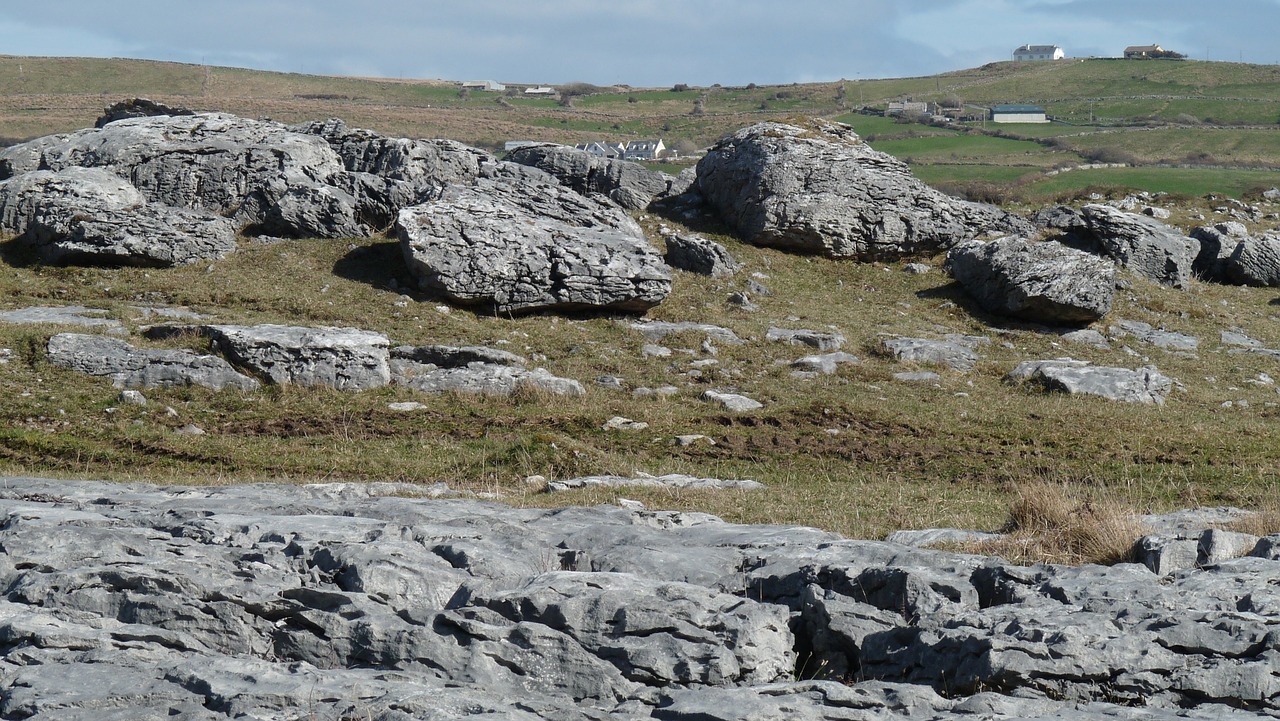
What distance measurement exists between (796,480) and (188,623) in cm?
977

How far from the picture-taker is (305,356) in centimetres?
1869

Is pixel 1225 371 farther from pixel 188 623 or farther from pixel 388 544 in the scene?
pixel 188 623

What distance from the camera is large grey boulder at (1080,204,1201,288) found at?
104ft

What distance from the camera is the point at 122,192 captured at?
2578cm

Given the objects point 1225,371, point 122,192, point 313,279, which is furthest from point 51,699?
point 1225,371

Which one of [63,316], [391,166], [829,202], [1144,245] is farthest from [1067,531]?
[1144,245]

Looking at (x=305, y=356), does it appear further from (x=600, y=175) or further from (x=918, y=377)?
(x=600, y=175)

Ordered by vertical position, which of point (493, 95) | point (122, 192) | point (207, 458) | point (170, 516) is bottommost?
point (207, 458)

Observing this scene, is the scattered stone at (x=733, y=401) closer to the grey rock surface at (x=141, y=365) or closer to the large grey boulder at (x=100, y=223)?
the grey rock surface at (x=141, y=365)

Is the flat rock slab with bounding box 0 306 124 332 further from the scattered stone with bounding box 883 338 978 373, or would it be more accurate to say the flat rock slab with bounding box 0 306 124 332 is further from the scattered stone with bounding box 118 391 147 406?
the scattered stone with bounding box 883 338 978 373

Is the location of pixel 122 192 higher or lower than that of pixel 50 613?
higher

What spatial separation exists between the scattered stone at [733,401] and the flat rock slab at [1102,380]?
266 inches

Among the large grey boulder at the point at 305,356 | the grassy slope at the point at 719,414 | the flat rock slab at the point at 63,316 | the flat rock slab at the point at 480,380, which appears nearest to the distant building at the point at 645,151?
the grassy slope at the point at 719,414

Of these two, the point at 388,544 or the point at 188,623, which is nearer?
the point at 188,623
